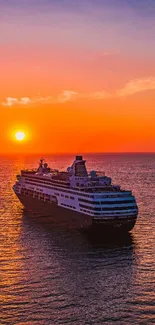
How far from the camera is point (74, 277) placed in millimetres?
56719

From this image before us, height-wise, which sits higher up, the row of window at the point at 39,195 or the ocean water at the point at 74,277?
the row of window at the point at 39,195

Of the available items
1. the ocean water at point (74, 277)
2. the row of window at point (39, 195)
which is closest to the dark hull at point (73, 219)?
the row of window at point (39, 195)

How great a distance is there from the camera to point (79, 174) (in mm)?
106875

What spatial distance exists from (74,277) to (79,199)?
115 ft

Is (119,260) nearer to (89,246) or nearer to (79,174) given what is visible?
(89,246)

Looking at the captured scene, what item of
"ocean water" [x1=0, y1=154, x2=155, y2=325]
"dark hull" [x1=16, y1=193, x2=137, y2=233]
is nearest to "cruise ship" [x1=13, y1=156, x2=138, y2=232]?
"dark hull" [x1=16, y1=193, x2=137, y2=233]

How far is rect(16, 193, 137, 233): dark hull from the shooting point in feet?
269

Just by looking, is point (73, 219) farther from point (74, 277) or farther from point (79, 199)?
point (74, 277)

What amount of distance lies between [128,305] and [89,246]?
28.2m

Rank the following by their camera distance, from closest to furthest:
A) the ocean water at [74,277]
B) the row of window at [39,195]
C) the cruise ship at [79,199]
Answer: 1. the ocean water at [74,277]
2. the cruise ship at [79,199]
3. the row of window at [39,195]

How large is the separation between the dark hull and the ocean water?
2356 millimetres

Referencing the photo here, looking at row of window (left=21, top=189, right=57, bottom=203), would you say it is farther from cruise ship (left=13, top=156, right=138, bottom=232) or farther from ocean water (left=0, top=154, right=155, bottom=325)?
ocean water (left=0, top=154, right=155, bottom=325)

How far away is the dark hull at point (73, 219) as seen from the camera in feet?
269

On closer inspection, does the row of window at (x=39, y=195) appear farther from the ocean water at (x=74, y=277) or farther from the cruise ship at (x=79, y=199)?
the ocean water at (x=74, y=277)
